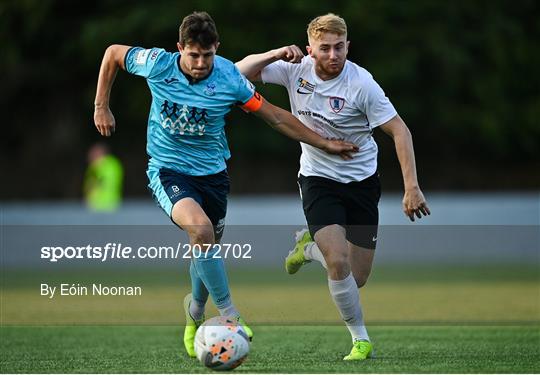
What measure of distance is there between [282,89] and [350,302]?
16.3 m

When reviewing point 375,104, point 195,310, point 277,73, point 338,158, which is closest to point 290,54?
point 277,73

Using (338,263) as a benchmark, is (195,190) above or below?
above

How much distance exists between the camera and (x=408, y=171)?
718 centimetres

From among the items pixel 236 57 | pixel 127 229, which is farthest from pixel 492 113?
pixel 127 229

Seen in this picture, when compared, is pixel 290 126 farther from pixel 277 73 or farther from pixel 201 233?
pixel 201 233

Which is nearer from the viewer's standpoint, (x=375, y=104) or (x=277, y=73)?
(x=375, y=104)

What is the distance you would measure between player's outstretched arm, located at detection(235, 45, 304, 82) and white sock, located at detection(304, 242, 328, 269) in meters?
1.37

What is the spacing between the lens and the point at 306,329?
976 cm

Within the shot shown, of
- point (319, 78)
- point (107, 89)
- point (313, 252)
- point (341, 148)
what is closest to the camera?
point (107, 89)

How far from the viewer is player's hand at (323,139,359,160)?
24.5 feet

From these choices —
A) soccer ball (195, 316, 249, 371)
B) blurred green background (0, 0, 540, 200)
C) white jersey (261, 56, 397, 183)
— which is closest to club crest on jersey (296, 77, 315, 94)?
white jersey (261, 56, 397, 183)

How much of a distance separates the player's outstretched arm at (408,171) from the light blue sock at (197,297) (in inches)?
62.5

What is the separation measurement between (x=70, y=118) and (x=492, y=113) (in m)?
9.74

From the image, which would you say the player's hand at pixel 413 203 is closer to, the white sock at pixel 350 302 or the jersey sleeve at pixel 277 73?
the white sock at pixel 350 302
